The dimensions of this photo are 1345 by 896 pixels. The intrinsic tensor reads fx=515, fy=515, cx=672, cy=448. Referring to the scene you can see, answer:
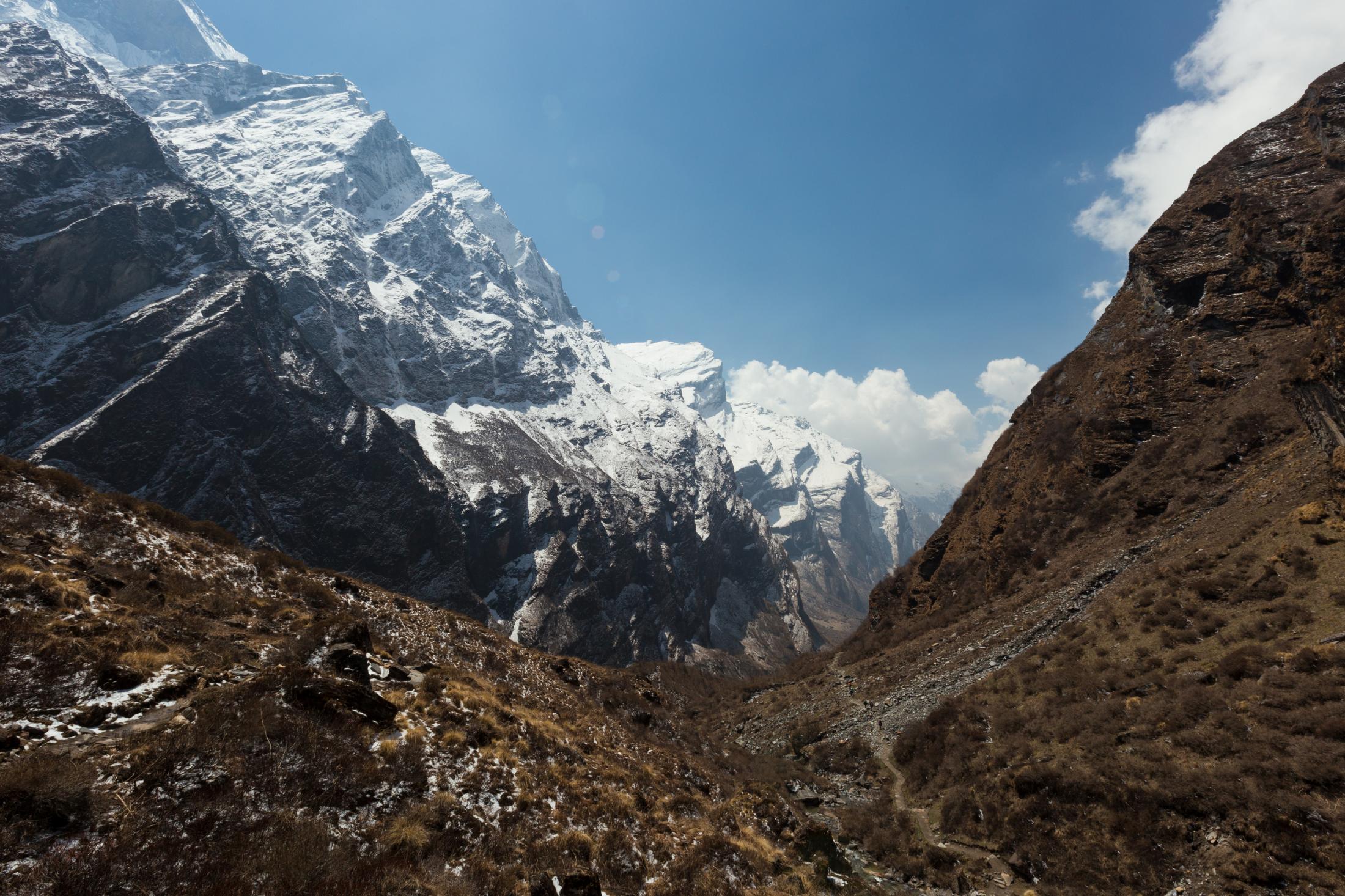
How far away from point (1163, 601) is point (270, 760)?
33739mm

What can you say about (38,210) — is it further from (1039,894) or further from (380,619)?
(1039,894)

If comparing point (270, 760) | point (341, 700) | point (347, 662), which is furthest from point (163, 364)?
point (270, 760)

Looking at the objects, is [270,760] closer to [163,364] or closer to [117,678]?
[117,678]

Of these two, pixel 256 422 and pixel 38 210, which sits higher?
pixel 38 210

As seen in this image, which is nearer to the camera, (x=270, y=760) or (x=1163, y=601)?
(x=270, y=760)

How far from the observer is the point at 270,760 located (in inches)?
379

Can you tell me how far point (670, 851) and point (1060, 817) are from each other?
549 inches

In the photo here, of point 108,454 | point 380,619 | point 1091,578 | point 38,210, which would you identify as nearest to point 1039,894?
point 1091,578

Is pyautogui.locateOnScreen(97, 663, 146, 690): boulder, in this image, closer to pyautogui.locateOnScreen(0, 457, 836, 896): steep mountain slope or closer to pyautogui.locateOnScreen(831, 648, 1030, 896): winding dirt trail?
pyautogui.locateOnScreen(0, 457, 836, 896): steep mountain slope

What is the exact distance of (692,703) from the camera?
73062 mm

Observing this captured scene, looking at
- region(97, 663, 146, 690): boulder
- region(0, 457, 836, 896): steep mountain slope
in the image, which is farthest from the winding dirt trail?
region(97, 663, 146, 690): boulder

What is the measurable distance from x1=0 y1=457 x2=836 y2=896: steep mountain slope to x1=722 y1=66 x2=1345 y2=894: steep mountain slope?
32.1 feet

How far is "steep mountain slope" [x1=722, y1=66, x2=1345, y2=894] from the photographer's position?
14.9 meters

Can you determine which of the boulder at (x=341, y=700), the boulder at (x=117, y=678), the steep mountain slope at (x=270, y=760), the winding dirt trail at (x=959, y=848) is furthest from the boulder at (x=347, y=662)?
the winding dirt trail at (x=959, y=848)
